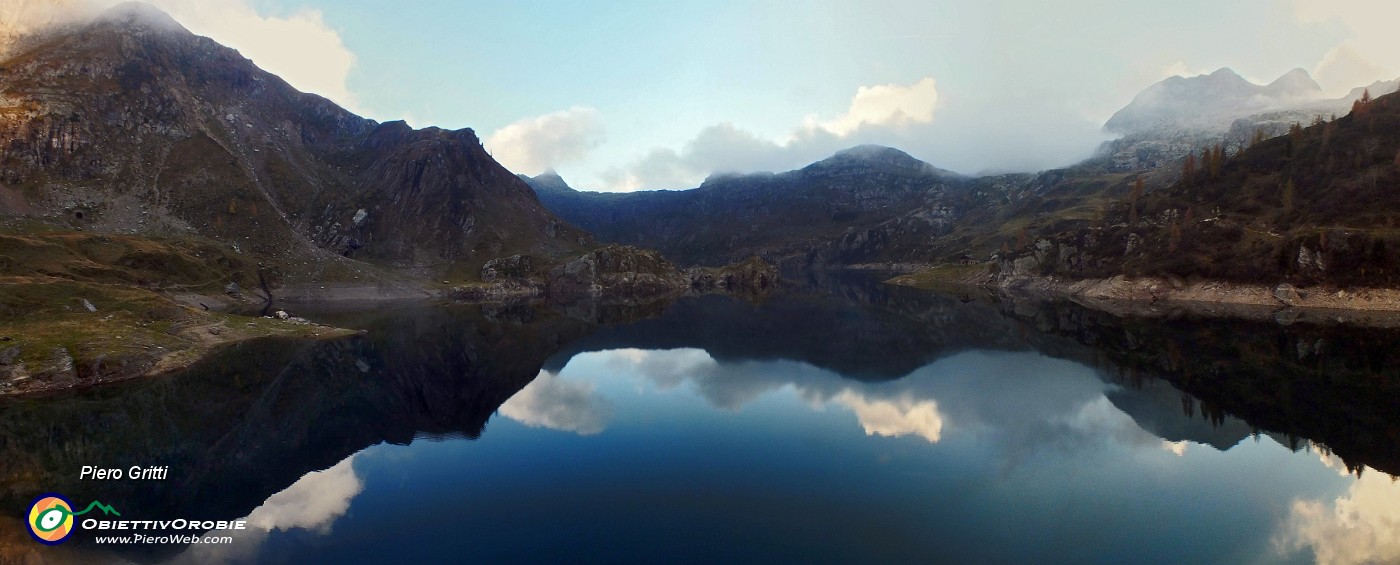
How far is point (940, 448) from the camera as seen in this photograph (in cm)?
2828

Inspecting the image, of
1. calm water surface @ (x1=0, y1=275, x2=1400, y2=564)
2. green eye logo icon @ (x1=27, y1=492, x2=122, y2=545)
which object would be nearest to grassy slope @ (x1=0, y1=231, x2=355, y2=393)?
calm water surface @ (x1=0, y1=275, x2=1400, y2=564)

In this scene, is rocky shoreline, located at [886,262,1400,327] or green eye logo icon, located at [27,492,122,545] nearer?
green eye logo icon, located at [27,492,122,545]

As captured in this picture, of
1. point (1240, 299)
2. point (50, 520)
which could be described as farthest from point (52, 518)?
point (1240, 299)

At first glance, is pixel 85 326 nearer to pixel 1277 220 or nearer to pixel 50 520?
pixel 50 520

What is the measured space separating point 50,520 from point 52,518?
125 millimetres

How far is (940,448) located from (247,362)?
61.0m

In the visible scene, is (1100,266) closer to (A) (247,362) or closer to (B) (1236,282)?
(B) (1236,282)

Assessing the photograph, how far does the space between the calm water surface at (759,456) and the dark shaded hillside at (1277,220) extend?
50.2 metres

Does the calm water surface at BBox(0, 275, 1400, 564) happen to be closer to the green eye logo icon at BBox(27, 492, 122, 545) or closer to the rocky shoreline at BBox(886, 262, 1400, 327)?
the green eye logo icon at BBox(27, 492, 122, 545)

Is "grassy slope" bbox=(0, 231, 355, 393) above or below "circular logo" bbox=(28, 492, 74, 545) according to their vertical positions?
above

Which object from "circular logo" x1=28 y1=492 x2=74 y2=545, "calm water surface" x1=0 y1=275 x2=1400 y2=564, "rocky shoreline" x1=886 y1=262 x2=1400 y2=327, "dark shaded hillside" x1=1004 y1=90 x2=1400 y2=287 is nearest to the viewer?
"calm water surface" x1=0 y1=275 x2=1400 y2=564

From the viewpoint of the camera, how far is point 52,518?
19672mm

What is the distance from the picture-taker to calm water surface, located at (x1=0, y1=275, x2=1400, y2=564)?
1830cm

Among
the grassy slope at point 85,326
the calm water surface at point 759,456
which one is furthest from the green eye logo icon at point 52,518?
the grassy slope at point 85,326
